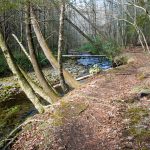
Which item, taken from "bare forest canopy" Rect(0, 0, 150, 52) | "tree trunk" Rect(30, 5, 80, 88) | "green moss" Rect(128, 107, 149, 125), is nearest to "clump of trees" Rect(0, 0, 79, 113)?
"tree trunk" Rect(30, 5, 80, 88)

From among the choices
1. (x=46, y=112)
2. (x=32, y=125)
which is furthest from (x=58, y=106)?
(x=32, y=125)

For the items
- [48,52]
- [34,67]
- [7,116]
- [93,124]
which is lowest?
[7,116]

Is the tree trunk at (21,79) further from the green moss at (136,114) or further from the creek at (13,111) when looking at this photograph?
the green moss at (136,114)

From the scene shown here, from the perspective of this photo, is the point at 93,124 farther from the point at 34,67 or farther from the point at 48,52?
the point at 48,52

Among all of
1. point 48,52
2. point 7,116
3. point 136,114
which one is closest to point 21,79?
point 7,116

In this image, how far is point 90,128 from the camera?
7.88 meters

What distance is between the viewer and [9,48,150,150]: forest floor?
705cm

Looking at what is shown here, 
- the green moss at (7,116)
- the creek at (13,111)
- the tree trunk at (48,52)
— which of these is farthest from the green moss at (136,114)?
the green moss at (7,116)

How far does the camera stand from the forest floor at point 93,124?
7.05 m

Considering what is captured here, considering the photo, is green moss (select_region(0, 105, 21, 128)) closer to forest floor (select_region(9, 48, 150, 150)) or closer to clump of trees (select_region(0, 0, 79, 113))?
clump of trees (select_region(0, 0, 79, 113))

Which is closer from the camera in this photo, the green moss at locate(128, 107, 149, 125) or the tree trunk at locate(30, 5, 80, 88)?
the green moss at locate(128, 107, 149, 125)

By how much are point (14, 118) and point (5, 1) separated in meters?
5.19

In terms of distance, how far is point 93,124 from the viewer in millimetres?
8094

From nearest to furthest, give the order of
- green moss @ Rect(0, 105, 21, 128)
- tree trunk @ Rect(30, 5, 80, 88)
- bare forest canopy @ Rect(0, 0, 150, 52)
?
bare forest canopy @ Rect(0, 0, 150, 52) → green moss @ Rect(0, 105, 21, 128) → tree trunk @ Rect(30, 5, 80, 88)
